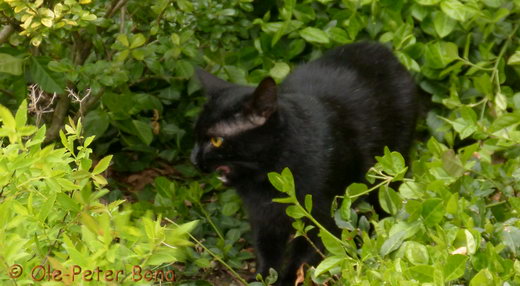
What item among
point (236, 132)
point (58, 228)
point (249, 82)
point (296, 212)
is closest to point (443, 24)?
point (249, 82)

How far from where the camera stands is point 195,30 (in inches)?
161

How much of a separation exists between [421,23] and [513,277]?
2.65 meters

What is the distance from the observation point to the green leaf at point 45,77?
3662 mm

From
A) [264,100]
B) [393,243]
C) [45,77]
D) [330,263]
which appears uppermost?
[393,243]

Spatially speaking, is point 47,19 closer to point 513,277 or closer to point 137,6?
point 137,6

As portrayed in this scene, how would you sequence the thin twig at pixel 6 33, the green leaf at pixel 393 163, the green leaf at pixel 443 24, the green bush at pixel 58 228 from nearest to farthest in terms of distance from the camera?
1. the green bush at pixel 58 228
2. the green leaf at pixel 393 163
3. the thin twig at pixel 6 33
4. the green leaf at pixel 443 24

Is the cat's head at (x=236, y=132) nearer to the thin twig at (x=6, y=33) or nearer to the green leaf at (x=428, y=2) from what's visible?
the thin twig at (x=6, y=33)

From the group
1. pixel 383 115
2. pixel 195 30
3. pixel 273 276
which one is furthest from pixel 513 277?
pixel 195 30

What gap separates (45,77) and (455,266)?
2365 mm

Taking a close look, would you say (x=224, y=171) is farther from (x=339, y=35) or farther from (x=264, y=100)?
(x=339, y=35)

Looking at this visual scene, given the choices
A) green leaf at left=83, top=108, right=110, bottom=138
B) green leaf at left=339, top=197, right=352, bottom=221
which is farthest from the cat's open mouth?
green leaf at left=339, top=197, right=352, bottom=221

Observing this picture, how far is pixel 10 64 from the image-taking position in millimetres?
3553

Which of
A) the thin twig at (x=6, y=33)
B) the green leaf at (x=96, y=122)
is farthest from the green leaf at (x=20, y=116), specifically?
the green leaf at (x=96, y=122)

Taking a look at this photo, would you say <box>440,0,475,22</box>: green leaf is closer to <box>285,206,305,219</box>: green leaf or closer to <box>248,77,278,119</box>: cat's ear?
<box>248,77,278,119</box>: cat's ear
